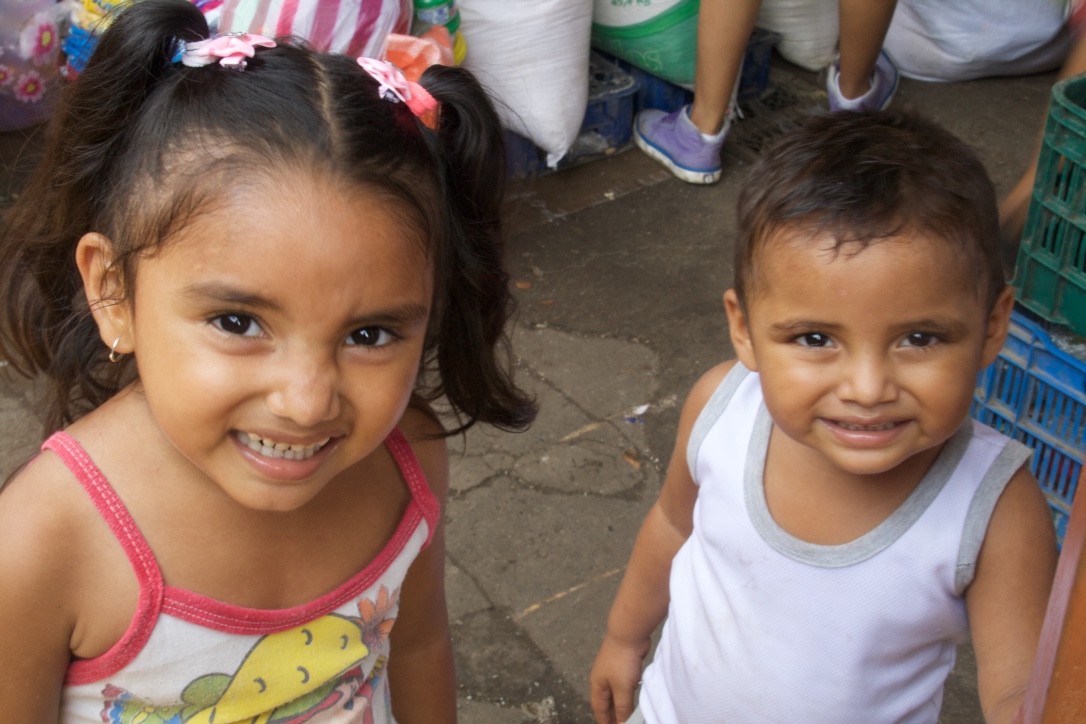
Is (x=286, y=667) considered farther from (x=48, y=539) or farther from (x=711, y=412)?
(x=711, y=412)

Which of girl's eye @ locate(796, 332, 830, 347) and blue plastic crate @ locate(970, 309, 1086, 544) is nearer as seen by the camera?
girl's eye @ locate(796, 332, 830, 347)

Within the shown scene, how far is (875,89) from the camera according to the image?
405cm

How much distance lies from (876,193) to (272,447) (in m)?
0.71

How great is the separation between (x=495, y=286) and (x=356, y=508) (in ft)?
1.14

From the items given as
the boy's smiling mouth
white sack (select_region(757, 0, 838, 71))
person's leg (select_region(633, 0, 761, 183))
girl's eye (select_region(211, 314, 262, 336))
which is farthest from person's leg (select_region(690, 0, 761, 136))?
girl's eye (select_region(211, 314, 262, 336))

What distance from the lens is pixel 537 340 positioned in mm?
3217

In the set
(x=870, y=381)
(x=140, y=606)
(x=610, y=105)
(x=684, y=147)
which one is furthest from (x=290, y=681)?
(x=610, y=105)

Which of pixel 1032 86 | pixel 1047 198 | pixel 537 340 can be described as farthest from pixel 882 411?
pixel 1032 86

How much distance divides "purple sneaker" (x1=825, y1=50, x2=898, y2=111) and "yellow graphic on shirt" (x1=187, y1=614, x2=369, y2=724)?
2946mm

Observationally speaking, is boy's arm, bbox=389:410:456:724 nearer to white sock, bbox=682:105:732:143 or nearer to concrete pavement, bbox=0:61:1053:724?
concrete pavement, bbox=0:61:1053:724

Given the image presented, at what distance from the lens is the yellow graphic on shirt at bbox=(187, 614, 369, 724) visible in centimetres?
144

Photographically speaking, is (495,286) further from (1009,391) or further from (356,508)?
(1009,391)

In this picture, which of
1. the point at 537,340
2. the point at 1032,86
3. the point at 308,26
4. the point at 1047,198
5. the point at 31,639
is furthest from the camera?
the point at 1032,86

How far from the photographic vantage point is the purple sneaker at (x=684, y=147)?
12.5 feet
